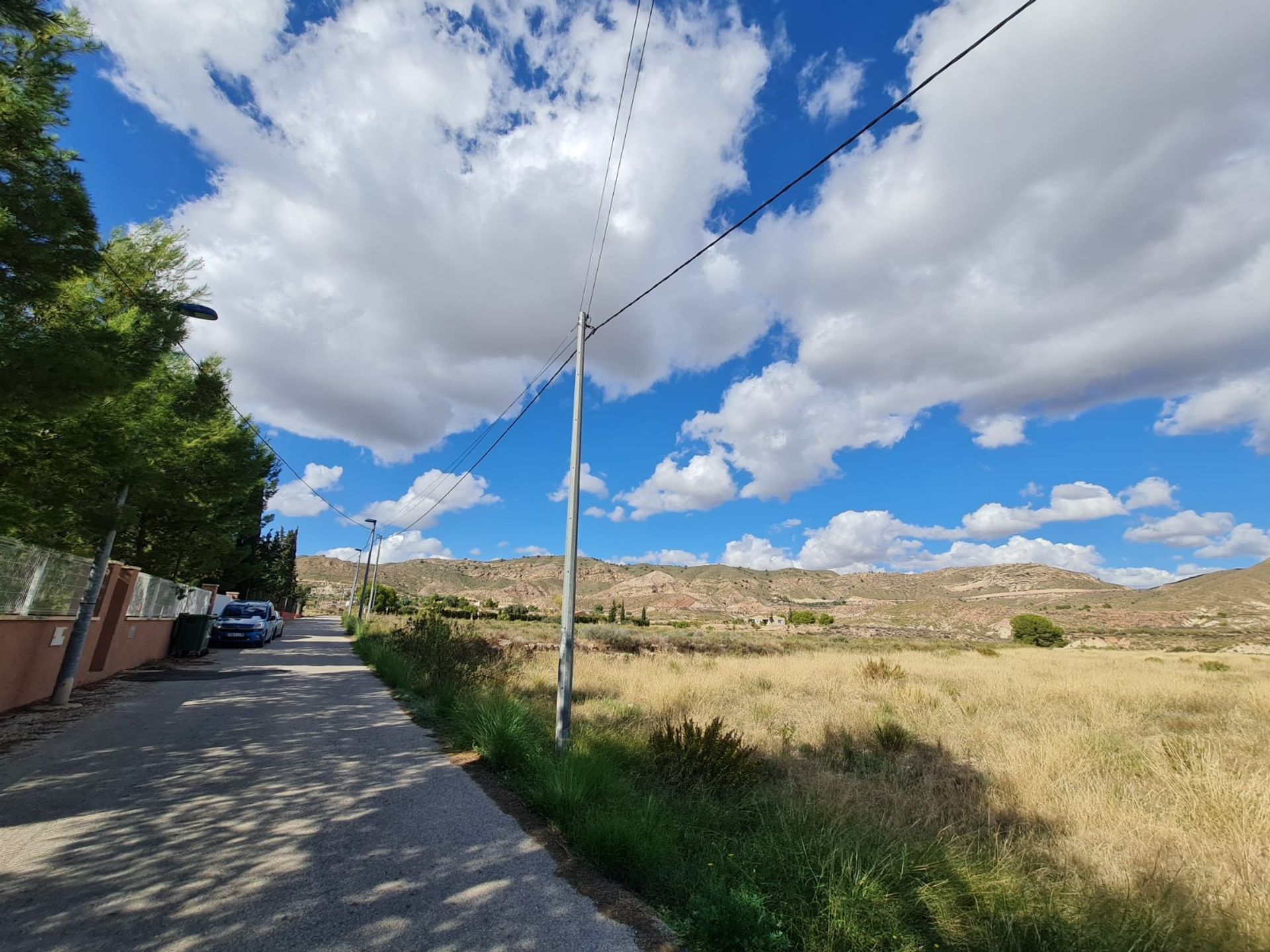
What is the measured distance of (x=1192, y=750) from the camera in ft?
25.0

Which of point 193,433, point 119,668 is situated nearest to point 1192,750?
point 119,668

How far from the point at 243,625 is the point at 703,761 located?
24394 mm

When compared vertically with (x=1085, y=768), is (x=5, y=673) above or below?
above

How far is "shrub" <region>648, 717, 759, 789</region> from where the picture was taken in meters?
6.31

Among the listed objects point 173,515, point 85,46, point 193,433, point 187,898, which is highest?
point 85,46

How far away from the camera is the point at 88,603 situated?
10469 mm

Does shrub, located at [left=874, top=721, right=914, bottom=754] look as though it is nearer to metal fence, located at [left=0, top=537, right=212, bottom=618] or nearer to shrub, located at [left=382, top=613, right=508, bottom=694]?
shrub, located at [left=382, top=613, right=508, bottom=694]

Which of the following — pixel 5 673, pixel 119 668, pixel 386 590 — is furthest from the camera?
pixel 386 590

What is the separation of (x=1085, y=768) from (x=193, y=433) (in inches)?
814

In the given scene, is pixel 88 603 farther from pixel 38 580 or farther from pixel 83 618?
pixel 38 580

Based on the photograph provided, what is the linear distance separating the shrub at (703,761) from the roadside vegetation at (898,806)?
24mm

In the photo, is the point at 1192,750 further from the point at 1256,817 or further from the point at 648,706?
the point at 648,706

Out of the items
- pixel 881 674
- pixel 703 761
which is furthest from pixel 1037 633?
pixel 703 761

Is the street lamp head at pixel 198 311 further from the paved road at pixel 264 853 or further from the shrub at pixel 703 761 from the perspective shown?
the shrub at pixel 703 761
